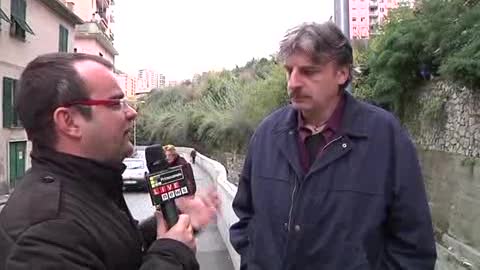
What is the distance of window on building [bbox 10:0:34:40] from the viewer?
65.7ft

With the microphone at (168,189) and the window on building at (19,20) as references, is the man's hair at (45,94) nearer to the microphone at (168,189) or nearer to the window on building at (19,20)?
the microphone at (168,189)

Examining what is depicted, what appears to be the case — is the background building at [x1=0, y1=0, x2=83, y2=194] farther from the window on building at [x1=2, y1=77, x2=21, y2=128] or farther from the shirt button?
the shirt button

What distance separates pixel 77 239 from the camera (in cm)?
144

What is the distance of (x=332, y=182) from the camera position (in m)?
2.30

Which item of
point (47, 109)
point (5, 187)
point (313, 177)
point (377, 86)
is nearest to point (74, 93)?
point (47, 109)

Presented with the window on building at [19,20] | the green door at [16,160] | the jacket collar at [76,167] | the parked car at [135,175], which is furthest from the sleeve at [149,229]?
the window on building at [19,20]

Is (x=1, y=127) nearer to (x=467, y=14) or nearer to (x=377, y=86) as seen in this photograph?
(x=377, y=86)

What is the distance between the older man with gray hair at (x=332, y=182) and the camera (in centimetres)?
227

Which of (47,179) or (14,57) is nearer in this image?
(47,179)

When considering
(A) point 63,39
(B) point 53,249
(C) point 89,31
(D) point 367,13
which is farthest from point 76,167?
(C) point 89,31

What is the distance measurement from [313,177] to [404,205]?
376 mm

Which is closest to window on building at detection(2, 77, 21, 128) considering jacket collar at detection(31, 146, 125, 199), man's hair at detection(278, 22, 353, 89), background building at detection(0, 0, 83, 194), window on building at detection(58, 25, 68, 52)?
Result: background building at detection(0, 0, 83, 194)

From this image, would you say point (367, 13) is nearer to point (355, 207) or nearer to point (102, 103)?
point (355, 207)

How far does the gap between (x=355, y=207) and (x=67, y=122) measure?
1200 mm
